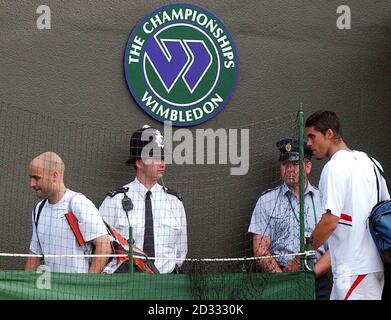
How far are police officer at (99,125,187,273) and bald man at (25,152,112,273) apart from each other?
56 cm

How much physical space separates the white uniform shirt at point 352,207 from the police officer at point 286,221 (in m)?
0.82

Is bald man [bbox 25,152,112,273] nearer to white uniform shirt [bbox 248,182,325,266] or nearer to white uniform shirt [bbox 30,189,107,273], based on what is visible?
white uniform shirt [bbox 30,189,107,273]

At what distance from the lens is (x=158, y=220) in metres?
10.1

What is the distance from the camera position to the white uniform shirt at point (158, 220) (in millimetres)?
9930

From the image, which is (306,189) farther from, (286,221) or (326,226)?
(326,226)

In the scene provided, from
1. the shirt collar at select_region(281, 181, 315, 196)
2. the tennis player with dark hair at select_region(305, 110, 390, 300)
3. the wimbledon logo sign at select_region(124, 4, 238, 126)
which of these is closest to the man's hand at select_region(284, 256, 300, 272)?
the tennis player with dark hair at select_region(305, 110, 390, 300)

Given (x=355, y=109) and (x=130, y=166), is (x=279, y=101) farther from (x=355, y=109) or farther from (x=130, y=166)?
(x=130, y=166)

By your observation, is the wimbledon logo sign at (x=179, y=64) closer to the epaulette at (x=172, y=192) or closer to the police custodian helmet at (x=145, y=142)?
the police custodian helmet at (x=145, y=142)

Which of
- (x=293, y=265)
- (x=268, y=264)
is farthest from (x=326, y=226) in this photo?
(x=268, y=264)

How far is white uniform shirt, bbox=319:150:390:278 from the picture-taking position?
8.57m

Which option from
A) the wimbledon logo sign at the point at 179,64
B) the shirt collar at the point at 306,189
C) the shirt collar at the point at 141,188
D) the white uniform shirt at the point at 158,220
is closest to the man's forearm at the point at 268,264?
the white uniform shirt at the point at 158,220

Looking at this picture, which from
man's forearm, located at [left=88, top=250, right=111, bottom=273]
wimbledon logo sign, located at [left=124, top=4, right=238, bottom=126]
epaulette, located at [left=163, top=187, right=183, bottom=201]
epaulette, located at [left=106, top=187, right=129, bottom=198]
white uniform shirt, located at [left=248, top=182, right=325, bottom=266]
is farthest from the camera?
wimbledon logo sign, located at [left=124, top=4, right=238, bottom=126]

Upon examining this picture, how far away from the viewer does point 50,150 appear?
1045cm

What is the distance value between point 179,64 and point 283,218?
2.02 m
